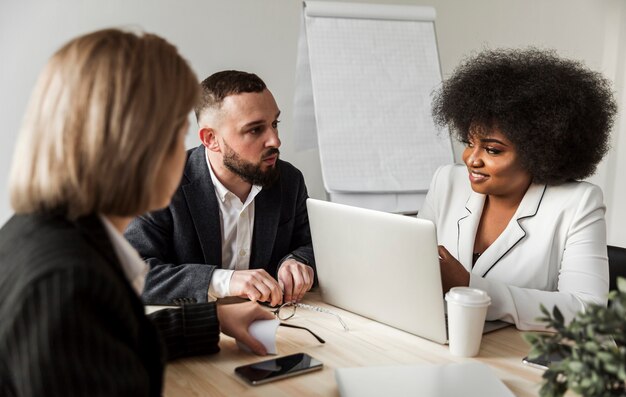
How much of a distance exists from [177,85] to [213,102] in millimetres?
1101

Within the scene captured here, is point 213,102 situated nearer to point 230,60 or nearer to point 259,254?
point 259,254

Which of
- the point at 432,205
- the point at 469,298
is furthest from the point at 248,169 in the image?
the point at 469,298

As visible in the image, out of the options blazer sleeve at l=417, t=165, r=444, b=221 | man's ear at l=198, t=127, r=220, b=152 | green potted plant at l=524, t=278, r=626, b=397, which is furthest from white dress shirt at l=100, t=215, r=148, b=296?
blazer sleeve at l=417, t=165, r=444, b=221

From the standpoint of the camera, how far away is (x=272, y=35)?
281cm

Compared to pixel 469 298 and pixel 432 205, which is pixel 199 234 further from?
pixel 469 298

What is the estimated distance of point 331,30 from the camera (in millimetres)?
2658

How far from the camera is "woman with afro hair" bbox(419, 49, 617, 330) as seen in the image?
1.71m

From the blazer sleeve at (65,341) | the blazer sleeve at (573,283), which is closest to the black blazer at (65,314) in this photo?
the blazer sleeve at (65,341)

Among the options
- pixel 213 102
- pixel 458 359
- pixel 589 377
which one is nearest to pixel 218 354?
pixel 458 359

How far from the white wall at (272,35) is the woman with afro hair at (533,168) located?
1.17 meters

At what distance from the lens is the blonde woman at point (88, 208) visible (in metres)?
0.70

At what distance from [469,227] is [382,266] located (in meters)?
0.56

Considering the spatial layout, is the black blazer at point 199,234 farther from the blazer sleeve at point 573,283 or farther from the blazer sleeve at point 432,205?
the blazer sleeve at point 573,283

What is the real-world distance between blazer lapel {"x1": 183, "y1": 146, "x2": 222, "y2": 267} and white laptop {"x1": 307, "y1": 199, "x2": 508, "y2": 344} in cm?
39
